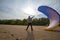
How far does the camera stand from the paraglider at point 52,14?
45.7 ft

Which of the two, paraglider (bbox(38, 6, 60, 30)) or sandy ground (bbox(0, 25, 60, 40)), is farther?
paraglider (bbox(38, 6, 60, 30))

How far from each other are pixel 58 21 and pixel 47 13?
1.68 meters

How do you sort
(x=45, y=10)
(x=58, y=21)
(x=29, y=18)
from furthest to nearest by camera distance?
(x=45, y=10)
(x=58, y=21)
(x=29, y=18)

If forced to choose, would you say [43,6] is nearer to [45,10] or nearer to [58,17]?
[45,10]

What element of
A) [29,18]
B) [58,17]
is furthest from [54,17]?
[29,18]

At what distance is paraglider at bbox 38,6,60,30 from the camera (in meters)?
13.9

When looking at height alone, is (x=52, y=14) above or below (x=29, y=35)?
Result: above

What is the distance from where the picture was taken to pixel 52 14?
14375 millimetres

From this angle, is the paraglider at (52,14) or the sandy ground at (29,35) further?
the paraglider at (52,14)

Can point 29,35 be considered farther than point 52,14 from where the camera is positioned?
No

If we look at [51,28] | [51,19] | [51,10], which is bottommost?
[51,28]

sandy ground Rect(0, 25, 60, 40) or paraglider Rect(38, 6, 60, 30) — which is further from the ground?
paraglider Rect(38, 6, 60, 30)

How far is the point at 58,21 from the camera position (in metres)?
13.8

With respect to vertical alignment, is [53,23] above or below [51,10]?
below
